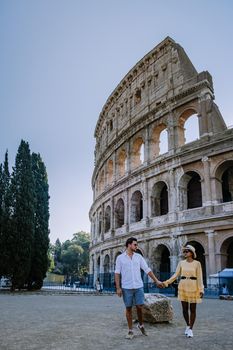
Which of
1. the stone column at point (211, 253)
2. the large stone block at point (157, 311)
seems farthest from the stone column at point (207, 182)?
the large stone block at point (157, 311)

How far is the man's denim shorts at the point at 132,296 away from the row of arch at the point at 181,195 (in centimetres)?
1392

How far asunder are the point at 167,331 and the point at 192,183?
15.7 metres

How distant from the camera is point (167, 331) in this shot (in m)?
5.34

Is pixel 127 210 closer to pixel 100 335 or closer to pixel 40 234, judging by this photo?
pixel 40 234

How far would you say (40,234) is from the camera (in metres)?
21.6

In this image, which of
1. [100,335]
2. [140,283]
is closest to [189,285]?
[140,283]

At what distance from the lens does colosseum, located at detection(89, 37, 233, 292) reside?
58.2ft

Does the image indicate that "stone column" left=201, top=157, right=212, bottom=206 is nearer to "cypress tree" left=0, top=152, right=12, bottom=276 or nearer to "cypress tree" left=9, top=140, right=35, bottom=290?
"cypress tree" left=9, top=140, right=35, bottom=290

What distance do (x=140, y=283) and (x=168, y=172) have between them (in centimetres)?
1569

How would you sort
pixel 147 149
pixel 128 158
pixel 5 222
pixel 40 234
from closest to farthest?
pixel 5 222
pixel 40 234
pixel 147 149
pixel 128 158

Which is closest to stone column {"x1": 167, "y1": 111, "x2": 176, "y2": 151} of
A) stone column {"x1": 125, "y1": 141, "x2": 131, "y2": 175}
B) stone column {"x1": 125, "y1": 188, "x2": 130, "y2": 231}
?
stone column {"x1": 125, "y1": 141, "x2": 131, "y2": 175}

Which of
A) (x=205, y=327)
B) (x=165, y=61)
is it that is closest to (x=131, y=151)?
(x=165, y=61)

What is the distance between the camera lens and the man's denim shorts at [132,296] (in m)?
4.88

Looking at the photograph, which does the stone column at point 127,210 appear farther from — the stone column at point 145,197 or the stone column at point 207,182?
the stone column at point 207,182
